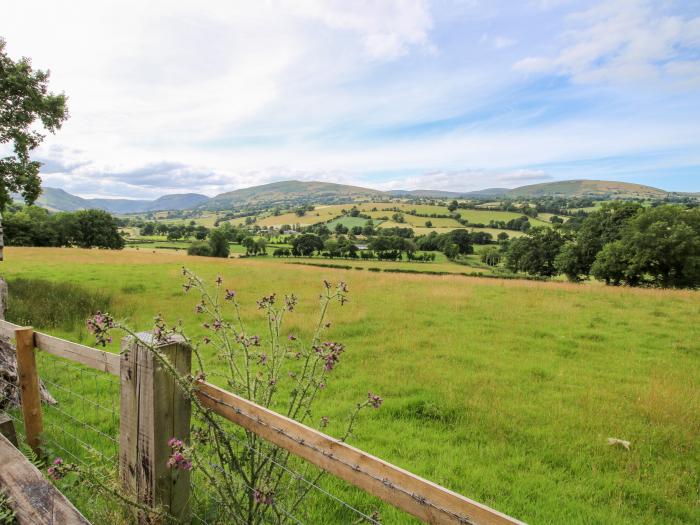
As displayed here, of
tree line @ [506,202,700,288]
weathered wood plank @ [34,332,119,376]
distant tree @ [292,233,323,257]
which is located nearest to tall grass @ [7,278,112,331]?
weathered wood plank @ [34,332,119,376]

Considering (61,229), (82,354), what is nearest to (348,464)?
(82,354)

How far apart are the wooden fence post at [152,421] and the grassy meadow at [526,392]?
2225mm

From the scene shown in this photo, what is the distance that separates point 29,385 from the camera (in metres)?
4.28

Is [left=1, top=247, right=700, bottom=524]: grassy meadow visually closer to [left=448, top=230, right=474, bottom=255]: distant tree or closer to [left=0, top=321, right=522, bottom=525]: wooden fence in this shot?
[left=0, top=321, right=522, bottom=525]: wooden fence

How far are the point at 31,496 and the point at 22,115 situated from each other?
55.4 feet

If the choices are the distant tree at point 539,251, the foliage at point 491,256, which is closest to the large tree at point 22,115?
the distant tree at point 539,251

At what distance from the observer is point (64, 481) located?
4125mm

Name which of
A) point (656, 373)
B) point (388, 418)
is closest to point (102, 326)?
point (388, 418)

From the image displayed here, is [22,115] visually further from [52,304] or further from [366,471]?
[366,471]

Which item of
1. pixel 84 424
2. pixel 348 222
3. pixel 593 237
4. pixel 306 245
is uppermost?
pixel 348 222

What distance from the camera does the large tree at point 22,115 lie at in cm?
1379

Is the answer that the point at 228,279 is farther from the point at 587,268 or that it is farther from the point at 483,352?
the point at 587,268

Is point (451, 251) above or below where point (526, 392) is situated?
below

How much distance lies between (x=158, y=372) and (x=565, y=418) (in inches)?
275
